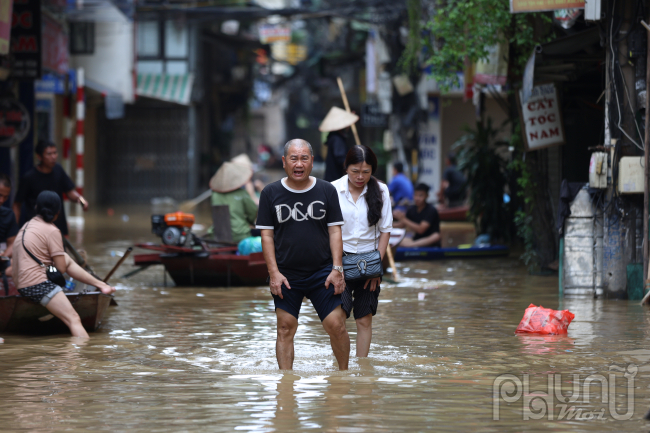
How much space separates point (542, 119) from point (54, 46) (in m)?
11.0

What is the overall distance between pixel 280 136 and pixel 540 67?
64.2 m

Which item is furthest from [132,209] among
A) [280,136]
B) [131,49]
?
[280,136]

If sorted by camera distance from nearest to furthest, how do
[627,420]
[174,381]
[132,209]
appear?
[627,420] → [174,381] → [132,209]

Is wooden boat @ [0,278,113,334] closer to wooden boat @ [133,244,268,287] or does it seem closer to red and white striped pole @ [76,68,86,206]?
wooden boat @ [133,244,268,287]

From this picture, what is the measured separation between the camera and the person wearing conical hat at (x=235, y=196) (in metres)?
11.9

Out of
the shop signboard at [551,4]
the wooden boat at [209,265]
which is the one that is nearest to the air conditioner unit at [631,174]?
the shop signboard at [551,4]

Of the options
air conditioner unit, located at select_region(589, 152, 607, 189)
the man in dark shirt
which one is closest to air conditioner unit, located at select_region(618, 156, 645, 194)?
air conditioner unit, located at select_region(589, 152, 607, 189)

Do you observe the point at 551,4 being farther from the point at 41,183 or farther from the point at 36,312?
the point at 36,312

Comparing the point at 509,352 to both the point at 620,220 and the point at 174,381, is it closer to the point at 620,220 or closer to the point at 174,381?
the point at 174,381

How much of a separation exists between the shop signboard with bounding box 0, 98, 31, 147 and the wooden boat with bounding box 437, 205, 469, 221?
1169cm

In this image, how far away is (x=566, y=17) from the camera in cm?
1086

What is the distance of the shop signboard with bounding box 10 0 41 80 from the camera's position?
14.5m

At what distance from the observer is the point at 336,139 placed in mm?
10688

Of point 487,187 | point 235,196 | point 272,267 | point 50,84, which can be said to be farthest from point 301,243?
point 50,84
